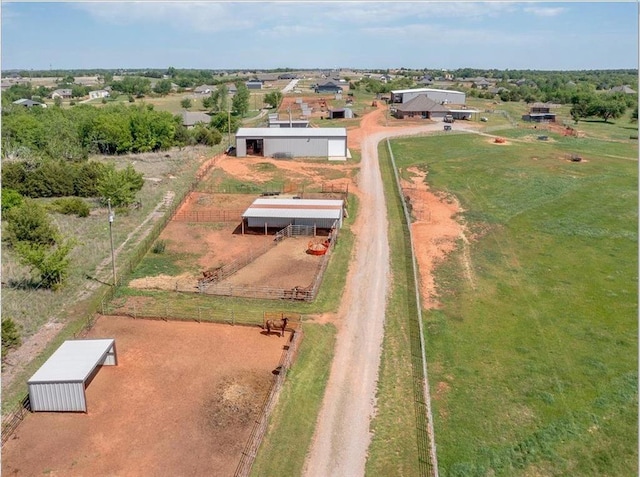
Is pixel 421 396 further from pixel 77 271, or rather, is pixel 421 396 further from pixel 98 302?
pixel 77 271

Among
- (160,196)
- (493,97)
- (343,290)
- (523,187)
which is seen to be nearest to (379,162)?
(523,187)

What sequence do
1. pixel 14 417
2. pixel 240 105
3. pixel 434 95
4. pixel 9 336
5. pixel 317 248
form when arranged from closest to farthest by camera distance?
1. pixel 14 417
2. pixel 9 336
3. pixel 317 248
4. pixel 240 105
5. pixel 434 95

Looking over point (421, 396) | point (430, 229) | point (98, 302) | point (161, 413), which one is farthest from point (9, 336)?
point (430, 229)

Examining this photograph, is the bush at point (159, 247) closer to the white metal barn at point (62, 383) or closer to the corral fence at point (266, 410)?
the corral fence at point (266, 410)

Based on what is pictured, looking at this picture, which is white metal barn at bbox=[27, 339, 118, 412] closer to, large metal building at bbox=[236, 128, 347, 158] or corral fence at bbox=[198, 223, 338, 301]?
corral fence at bbox=[198, 223, 338, 301]

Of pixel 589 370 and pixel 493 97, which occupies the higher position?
pixel 493 97

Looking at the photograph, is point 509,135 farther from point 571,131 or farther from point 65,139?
point 65,139
